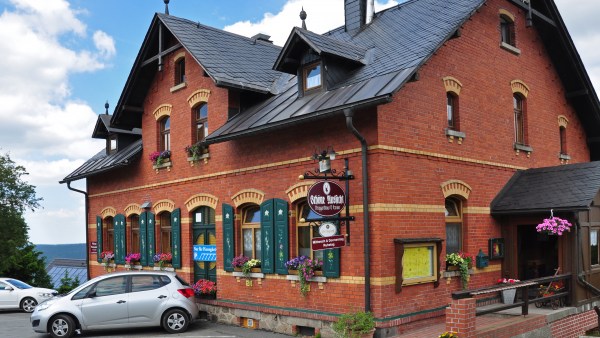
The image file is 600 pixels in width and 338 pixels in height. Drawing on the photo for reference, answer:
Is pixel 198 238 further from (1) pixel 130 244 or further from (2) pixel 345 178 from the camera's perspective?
(2) pixel 345 178

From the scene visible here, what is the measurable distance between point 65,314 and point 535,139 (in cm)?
1266

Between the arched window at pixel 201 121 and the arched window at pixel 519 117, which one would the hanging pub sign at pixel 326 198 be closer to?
the arched window at pixel 201 121

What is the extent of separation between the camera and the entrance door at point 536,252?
53.2 ft

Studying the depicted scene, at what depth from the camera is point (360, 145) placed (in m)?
12.0

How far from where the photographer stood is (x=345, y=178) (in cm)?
1202

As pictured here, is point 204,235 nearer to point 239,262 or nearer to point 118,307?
point 239,262

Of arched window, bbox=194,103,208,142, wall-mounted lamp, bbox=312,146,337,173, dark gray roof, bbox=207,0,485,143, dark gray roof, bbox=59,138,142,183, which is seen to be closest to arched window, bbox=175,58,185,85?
arched window, bbox=194,103,208,142

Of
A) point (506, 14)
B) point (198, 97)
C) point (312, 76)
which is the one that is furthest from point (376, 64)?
point (198, 97)

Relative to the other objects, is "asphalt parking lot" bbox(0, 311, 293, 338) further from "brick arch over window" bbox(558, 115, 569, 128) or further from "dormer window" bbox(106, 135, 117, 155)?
"brick arch over window" bbox(558, 115, 569, 128)

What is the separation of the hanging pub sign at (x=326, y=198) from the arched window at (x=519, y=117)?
21.6ft

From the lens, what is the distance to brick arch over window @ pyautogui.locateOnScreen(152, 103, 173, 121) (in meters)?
17.8

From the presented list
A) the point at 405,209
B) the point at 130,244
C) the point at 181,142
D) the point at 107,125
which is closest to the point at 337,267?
the point at 405,209

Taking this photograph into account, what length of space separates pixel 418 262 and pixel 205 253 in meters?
6.37

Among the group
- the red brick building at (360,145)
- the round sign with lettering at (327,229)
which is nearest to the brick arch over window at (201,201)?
the red brick building at (360,145)
